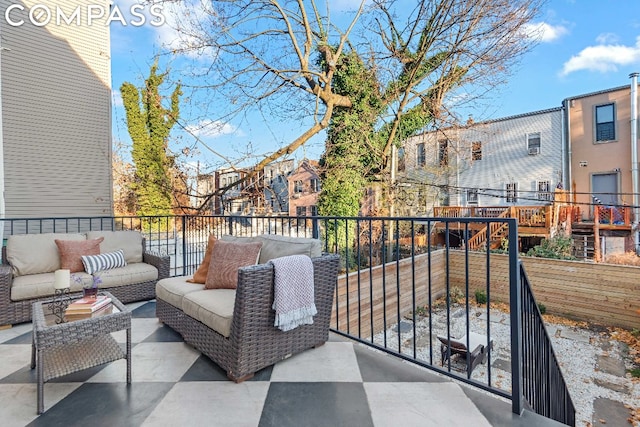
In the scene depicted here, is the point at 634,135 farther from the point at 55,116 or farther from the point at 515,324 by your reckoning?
the point at 55,116

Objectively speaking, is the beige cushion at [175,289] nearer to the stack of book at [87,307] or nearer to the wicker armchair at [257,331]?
the wicker armchair at [257,331]

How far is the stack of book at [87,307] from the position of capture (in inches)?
75.7

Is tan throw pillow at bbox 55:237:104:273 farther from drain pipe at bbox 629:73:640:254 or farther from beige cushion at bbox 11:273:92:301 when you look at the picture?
drain pipe at bbox 629:73:640:254

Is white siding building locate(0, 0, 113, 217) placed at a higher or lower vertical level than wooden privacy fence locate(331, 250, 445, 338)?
higher

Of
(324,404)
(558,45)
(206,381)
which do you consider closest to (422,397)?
(324,404)

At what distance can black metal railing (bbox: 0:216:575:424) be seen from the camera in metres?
1.80

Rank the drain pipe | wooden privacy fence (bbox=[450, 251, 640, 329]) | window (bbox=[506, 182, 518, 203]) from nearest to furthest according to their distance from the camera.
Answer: wooden privacy fence (bbox=[450, 251, 640, 329])
the drain pipe
window (bbox=[506, 182, 518, 203])

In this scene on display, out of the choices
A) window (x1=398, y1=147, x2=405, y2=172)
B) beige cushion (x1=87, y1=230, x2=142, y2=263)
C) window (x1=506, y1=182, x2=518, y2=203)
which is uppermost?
window (x1=398, y1=147, x2=405, y2=172)

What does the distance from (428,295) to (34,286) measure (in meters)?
3.58

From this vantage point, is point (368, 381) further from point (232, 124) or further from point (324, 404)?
point (232, 124)

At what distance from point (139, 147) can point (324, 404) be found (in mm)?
10298

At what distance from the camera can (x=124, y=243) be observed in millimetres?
3967

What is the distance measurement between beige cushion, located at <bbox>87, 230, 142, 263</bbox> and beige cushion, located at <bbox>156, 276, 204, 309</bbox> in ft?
4.76

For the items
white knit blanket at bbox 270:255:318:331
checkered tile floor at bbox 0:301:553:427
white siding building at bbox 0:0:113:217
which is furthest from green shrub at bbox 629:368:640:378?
white siding building at bbox 0:0:113:217
